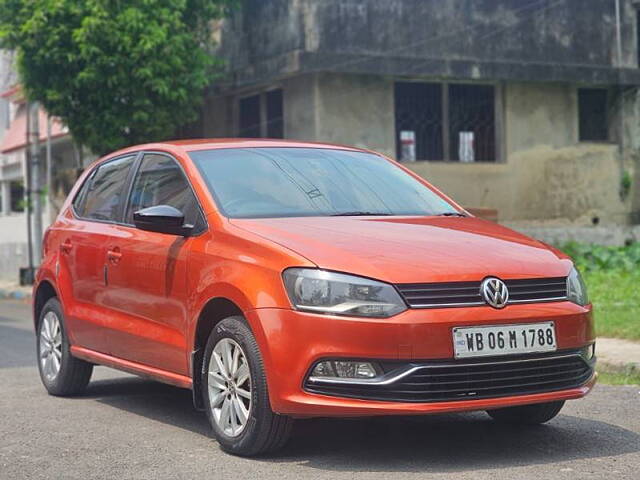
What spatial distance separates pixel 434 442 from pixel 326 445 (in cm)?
58

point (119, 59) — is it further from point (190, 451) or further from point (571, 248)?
point (190, 451)

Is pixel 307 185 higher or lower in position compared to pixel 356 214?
higher

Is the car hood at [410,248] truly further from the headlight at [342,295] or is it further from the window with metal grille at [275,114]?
the window with metal grille at [275,114]

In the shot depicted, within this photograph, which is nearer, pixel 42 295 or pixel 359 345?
pixel 359 345

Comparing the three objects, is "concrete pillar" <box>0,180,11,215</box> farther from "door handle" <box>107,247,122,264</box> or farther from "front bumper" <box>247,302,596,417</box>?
"front bumper" <box>247,302,596,417</box>

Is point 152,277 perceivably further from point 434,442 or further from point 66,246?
point 434,442

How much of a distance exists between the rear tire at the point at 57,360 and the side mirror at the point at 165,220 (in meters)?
1.97

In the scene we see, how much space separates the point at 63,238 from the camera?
8.39m

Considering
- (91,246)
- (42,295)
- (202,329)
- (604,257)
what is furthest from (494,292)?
(604,257)

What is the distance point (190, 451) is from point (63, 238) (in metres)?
2.66

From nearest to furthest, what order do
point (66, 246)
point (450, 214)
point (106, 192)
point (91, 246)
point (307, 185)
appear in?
point (307, 185) < point (450, 214) < point (91, 246) < point (106, 192) < point (66, 246)

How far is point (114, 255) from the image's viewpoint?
24.4 ft

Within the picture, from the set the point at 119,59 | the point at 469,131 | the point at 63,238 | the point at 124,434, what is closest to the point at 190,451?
the point at 124,434

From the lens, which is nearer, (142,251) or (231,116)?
(142,251)
